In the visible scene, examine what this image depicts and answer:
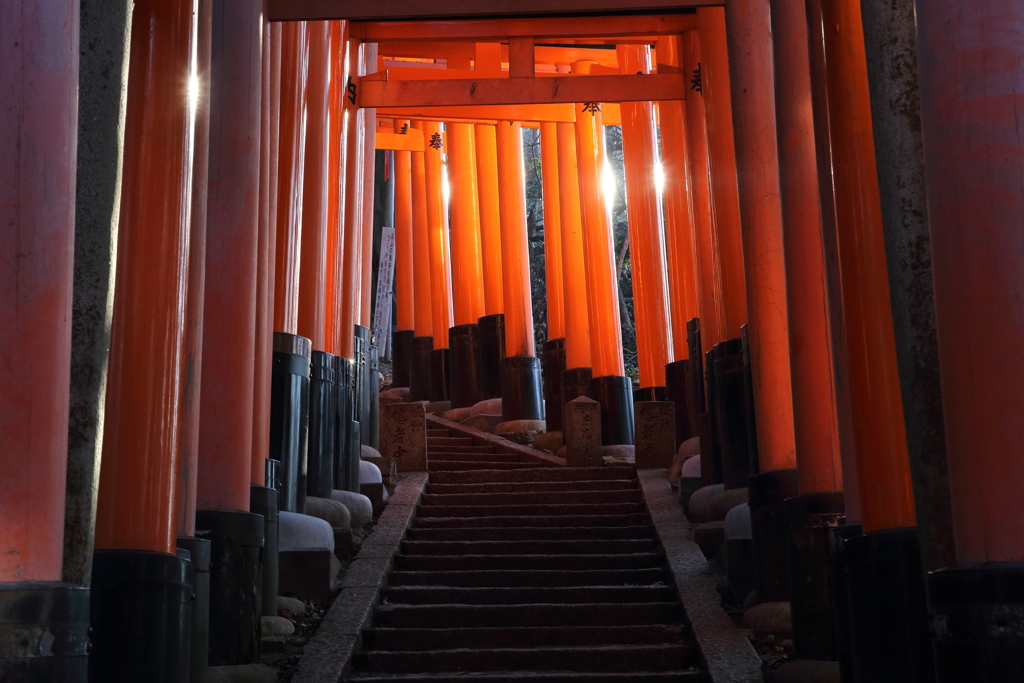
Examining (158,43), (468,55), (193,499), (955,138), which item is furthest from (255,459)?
(468,55)

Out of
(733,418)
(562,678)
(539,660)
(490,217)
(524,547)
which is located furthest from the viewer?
(490,217)

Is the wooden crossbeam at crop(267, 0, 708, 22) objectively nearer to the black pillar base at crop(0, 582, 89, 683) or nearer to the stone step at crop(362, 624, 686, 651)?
the stone step at crop(362, 624, 686, 651)

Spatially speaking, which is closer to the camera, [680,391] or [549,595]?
[549,595]

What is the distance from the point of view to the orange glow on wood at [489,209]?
1727cm

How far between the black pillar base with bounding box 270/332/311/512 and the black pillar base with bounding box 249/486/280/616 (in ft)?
3.11

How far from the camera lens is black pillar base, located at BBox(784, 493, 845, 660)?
557cm

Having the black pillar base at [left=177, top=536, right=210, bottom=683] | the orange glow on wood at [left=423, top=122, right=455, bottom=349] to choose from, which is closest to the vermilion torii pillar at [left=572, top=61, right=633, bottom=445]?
the orange glow on wood at [left=423, top=122, right=455, bottom=349]

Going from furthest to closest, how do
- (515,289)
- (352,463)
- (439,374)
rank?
1. (439,374)
2. (515,289)
3. (352,463)

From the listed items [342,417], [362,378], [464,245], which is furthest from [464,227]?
[342,417]

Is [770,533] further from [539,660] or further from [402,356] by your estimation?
[402,356]

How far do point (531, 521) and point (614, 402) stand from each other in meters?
4.92

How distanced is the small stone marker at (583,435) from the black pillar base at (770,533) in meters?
4.51

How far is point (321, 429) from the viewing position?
27.7 ft

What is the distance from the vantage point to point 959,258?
3184mm
